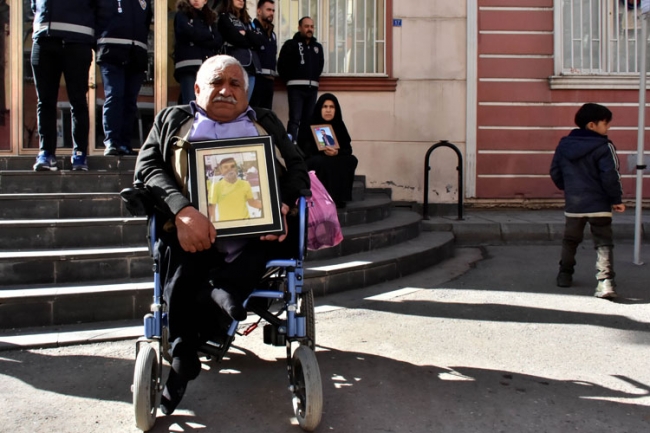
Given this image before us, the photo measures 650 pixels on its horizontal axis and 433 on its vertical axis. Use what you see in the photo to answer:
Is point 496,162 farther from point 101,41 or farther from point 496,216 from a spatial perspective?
point 101,41

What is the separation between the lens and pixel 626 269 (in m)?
6.60

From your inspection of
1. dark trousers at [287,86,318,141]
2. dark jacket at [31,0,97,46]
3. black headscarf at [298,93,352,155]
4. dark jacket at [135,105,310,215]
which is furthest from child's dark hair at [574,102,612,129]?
dark jacket at [31,0,97,46]

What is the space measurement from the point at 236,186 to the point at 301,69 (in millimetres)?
5597

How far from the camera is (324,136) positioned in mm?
7352

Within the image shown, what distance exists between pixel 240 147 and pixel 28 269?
2591 millimetres

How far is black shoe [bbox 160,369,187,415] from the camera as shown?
3020 mm

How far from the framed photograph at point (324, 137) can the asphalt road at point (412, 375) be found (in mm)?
2288

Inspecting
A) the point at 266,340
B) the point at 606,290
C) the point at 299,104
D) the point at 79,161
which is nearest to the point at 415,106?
the point at 299,104

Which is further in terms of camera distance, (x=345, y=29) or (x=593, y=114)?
(x=345, y=29)

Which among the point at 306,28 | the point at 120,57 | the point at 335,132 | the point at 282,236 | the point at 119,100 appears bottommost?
the point at 282,236

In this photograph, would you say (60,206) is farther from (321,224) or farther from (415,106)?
(415,106)

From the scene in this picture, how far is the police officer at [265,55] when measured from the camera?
785 centimetres

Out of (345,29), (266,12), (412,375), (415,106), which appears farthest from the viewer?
(345,29)

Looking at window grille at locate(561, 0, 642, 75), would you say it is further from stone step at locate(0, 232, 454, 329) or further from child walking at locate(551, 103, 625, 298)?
stone step at locate(0, 232, 454, 329)
